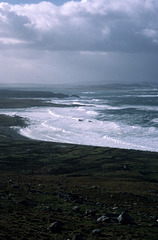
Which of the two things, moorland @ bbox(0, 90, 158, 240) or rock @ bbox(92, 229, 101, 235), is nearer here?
rock @ bbox(92, 229, 101, 235)

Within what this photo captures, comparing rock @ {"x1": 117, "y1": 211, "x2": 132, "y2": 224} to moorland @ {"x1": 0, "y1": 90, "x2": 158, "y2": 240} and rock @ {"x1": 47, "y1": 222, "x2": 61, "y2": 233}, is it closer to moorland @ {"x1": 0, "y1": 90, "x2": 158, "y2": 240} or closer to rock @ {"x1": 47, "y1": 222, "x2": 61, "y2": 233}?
moorland @ {"x1": 0, "y1": 90, "x2": 158, "y2": 240}

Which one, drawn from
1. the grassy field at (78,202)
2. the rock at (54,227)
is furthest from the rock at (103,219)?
the rock at (54,227)

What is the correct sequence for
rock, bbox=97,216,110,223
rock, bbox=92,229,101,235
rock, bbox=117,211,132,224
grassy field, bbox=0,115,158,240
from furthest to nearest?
rock, bbox=97,216,110,223, rock, bbox=117,211,132,224, grassy field, bbox=0,115,158,240, rock, bbox=92,229,101,235

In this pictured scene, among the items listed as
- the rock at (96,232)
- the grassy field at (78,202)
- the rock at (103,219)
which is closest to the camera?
the rock at (96,232)

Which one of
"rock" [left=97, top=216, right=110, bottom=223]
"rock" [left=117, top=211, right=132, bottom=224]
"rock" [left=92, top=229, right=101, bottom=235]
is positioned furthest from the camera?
"rock" [left=97, top=216, right=110, bottom=223]

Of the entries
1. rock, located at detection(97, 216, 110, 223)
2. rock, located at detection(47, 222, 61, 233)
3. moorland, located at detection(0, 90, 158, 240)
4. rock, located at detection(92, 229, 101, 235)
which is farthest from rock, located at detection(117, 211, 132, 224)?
rock, located at detection(47, 222, 61, 233)

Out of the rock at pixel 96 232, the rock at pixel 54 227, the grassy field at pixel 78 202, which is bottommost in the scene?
the grassy field at pixel 78 202

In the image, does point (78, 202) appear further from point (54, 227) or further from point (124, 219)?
point (54, 227)

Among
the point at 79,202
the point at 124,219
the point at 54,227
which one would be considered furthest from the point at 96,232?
the point at 79,202

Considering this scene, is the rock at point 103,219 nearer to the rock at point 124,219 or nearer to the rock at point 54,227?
the rock at point 124,219

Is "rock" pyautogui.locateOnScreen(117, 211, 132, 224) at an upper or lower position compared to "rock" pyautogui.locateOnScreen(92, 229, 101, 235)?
lower
